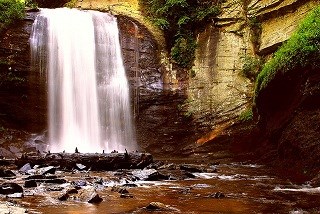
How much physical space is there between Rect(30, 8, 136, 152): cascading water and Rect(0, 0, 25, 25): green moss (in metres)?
0.95

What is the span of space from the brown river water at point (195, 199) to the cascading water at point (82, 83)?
10.6 m

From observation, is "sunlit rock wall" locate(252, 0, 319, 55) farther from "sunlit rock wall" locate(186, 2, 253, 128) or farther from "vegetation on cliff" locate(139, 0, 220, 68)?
"vegetation on cliff" locate(139, 0, 220, 68)

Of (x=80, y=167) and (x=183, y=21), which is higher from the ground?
(x=183, y=21)

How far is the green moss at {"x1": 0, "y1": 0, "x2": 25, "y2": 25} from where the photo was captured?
1830cm

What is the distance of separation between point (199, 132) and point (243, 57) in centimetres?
429

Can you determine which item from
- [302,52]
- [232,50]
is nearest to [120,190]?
[302,52]

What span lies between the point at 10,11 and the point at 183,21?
8.86 m

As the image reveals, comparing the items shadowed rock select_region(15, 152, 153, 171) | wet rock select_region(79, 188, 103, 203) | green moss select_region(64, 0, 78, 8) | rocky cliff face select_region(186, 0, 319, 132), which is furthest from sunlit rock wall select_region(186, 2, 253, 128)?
wet rock select_region(79, 188, 103, 203)

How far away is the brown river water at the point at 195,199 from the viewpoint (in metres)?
4.71

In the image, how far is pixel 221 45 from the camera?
19.1 meters

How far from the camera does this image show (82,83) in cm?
1864

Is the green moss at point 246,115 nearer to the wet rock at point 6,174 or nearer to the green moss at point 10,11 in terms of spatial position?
the wet rock at point 6,174

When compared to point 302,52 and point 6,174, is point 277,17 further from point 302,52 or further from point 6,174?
point 6,174

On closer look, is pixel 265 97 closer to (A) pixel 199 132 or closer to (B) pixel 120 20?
(A) pixel 199 132
